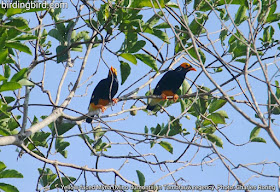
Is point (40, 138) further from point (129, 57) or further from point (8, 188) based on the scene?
point (129, 57)

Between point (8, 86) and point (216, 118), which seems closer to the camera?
point (8, 86)

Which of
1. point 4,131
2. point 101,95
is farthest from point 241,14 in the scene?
point 101,95

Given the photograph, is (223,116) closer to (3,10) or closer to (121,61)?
(121,61)

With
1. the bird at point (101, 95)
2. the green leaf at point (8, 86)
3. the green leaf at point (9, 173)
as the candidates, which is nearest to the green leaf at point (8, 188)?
the green leaf at point (9, 173)

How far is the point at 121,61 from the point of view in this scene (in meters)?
4.32

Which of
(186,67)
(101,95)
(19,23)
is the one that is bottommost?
(101,95)

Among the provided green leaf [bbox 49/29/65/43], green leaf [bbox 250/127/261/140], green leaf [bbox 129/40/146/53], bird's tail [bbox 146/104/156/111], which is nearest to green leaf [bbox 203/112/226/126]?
green leaf [bbox 250/127/261/140]

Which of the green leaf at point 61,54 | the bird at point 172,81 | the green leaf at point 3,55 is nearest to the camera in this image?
the green leaf at point 3,55

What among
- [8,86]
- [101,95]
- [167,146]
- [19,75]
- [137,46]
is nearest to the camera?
[8,86]

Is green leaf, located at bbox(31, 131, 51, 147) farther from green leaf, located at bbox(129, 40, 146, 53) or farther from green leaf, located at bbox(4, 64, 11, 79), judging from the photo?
green leaf, located at bbox(129, 40, 146, 53)

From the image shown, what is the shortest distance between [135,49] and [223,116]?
1.06 metres

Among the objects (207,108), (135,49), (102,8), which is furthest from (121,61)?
(207,108)

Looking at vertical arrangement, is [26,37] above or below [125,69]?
above

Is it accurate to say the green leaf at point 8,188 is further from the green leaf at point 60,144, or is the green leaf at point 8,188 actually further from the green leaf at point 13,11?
the green leaf at point 13,11
